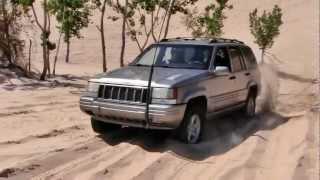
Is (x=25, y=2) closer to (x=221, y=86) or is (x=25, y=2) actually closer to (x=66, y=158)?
(x=221, y=86)

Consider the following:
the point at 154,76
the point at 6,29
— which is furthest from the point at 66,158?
the point at 6,29

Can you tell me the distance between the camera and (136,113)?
8.54 metres

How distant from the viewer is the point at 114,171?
732cm

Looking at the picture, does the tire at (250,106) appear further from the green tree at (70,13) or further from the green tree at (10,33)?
the green tree at (70,13)

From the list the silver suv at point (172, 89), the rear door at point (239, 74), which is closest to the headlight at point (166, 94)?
the silver suv at point (172, 89)

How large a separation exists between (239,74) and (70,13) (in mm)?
12722

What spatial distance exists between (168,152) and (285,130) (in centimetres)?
Answer: 291

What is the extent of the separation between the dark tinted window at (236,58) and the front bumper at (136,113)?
247 cm

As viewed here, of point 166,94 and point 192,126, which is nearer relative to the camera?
point 166,94

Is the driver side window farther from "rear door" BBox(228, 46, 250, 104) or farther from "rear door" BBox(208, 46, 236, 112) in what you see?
"rear door" BBox(228, 46, 250, 104)

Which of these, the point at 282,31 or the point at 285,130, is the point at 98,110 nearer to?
the point at 285,130

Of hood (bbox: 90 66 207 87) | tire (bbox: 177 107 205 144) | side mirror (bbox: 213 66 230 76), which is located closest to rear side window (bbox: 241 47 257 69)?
side mirror (bbox: 213 66 230 76)

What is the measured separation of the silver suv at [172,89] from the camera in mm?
8531

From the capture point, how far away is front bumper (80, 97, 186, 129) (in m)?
8.43
